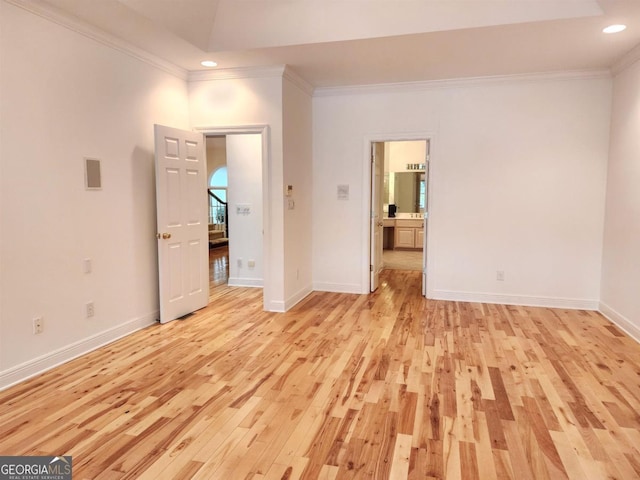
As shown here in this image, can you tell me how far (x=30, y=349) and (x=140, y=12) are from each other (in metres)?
2.71

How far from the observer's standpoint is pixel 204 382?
314 cm

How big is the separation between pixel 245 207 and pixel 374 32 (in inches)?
125

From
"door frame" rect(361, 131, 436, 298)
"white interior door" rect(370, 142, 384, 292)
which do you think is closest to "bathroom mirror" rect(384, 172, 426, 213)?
"white interior door" rect(370, 142, 384, 292)

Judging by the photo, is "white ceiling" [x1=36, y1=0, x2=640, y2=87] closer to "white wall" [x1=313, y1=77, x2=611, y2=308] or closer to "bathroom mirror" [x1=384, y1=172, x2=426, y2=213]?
"white wall" [x1=313, y1=77, x2=611, y2=308]

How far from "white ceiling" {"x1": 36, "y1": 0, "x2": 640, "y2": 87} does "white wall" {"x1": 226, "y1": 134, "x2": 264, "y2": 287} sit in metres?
1.54

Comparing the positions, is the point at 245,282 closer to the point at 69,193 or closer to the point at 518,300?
the point at 69,193

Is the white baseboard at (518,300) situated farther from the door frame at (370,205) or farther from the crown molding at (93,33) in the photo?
the crown molding at (93,33)

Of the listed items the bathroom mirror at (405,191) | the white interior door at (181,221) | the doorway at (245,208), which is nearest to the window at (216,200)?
the bathroom mirror at (405,191)

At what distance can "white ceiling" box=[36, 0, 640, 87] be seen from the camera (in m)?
3.43

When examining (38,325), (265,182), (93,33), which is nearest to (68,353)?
(38,325)

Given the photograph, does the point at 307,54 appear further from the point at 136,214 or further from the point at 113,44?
the point at 136,214

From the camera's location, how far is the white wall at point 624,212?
4.14 m

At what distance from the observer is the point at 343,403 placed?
283 centimetres

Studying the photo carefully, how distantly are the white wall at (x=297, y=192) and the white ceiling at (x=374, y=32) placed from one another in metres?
0.56
